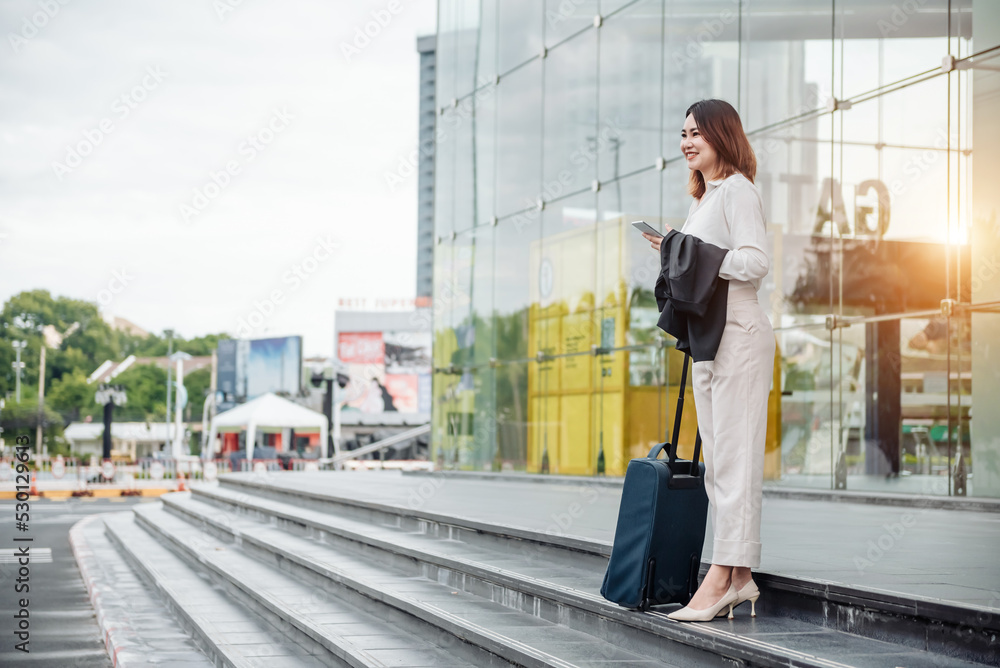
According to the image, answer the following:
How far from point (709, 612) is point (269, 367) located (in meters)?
69.7

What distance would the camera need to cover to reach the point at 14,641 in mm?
6996

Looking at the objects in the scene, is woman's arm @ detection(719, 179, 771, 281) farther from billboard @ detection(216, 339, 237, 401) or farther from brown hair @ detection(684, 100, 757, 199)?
billboard @ detection(216, 339, 237, 401)

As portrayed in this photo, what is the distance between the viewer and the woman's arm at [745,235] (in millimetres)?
3296

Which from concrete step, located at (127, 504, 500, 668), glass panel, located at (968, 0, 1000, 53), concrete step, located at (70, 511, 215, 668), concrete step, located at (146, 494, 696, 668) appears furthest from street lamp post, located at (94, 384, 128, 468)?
glass panel, located at (968, 0, 1000, 53)

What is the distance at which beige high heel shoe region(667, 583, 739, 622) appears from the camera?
3289 mm

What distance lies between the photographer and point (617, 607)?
3699 mm

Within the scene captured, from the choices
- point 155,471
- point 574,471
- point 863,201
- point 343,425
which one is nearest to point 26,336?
point 343,425

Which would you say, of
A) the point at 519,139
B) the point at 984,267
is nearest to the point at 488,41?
the point at 519,139

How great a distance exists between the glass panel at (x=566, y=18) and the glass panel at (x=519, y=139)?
0.59 m

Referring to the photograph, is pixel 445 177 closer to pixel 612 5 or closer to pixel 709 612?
pixel 612 5

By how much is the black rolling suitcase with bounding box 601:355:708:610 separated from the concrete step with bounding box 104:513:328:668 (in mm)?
2288

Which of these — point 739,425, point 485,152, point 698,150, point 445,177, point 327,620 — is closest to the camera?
point 739,425

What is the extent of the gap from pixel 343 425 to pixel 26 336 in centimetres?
3175

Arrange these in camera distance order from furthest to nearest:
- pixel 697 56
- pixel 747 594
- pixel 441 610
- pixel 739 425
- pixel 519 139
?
1. pixel 519 139
2. pixel 697 56
3. pixel 441 610
4. pixel 747 594
5. pixel 739 425
